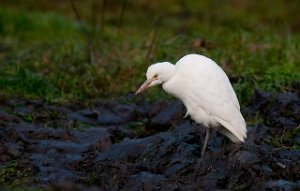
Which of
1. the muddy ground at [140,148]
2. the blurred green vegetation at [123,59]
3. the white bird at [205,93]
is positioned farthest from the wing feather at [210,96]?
the blurred green vegetation at [123,59]

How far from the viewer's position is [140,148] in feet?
24.6

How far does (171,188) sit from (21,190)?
3.69 ft

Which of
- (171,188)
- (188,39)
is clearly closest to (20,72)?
(188,39)

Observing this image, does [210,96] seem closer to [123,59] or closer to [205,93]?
[205,93]

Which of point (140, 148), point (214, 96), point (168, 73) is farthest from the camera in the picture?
point (140, 148)

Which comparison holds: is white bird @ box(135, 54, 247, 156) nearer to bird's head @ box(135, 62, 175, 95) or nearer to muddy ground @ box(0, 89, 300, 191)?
bird's head @ box(135, 62, 175, 95)

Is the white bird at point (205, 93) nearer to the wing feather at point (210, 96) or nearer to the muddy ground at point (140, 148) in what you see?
the wing feather at point (210, 96)

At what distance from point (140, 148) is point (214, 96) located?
889 millimetres

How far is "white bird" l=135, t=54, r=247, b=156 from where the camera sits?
7051 millimetres

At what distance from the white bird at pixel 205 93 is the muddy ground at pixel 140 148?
193 millimetres

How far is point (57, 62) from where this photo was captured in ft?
36.4

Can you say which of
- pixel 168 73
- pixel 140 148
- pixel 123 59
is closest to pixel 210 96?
pixel 168 73

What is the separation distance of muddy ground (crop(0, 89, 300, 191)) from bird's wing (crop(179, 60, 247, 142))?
0.59 ft

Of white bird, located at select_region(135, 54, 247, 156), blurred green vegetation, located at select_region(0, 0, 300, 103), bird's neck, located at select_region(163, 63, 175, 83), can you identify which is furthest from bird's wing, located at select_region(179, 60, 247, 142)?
blurred green vegetation, located at select_region(0, 0, 300, 103)
